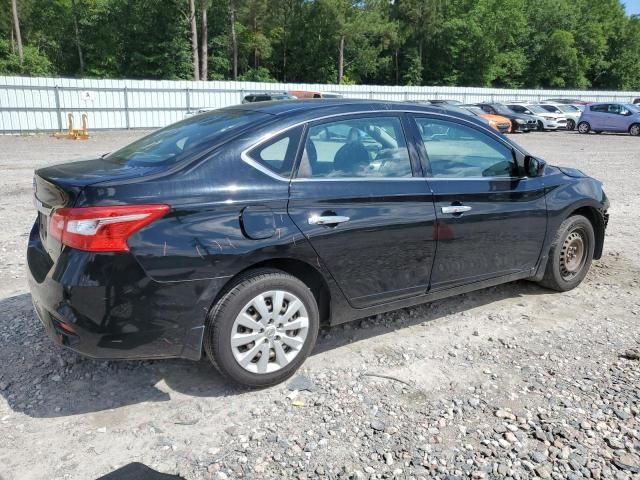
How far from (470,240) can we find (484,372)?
974 millimetres

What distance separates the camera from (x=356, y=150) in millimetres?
3785

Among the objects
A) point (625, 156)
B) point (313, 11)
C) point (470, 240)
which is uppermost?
point (313, 11)

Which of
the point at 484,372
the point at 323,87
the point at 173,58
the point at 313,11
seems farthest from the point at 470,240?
the point at 313,11

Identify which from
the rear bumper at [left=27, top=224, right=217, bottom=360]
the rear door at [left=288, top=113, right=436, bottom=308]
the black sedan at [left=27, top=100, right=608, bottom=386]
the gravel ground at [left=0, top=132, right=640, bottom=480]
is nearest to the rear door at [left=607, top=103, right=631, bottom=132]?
the gravel ground at [left=0, top=132, right=640, bottom=480]

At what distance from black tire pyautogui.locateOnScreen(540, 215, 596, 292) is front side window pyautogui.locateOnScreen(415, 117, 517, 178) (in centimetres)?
86

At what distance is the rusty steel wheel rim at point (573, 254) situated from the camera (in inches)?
200

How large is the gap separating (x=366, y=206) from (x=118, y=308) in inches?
63.3

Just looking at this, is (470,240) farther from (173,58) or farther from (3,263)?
(173,58)

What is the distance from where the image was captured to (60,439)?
3002 millimetres

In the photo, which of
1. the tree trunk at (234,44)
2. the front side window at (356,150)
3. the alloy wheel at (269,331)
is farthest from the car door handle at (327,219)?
the tree trunk at (234,44)

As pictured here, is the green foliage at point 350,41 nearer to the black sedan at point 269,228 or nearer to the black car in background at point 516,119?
the black car in background at point 516,119

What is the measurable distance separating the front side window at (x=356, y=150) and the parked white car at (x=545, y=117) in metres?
28.0

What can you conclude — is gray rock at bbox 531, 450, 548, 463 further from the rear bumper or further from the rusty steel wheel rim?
the rusty steel wheel rim

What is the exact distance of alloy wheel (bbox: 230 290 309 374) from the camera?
331cm
